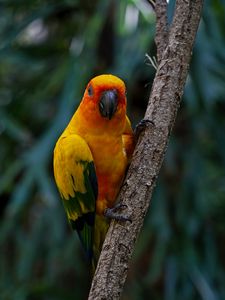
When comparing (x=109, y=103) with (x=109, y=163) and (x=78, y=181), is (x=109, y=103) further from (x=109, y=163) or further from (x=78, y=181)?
(x=78, y=181)

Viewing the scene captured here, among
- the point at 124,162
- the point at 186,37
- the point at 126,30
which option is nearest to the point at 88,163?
the point at 124,162

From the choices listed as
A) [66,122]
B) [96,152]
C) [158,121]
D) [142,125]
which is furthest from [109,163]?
[66,122]

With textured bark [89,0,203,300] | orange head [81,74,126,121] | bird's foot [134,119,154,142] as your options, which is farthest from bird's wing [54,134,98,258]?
textured bark [89,0,203,300]

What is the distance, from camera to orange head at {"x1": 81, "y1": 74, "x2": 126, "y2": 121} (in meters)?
2.34

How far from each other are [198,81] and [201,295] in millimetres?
1196

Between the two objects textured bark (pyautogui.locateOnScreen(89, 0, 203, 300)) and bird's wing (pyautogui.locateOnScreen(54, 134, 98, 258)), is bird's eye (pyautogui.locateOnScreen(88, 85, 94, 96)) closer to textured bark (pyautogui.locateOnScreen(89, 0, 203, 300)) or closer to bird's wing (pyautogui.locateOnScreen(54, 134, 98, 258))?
bird's wing (pyautogui.locateOnScreen(54, 134, 98, 258))

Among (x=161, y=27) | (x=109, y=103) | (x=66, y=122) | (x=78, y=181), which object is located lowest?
(x=78, y=181)

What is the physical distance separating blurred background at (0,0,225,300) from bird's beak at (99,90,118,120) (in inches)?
42.6

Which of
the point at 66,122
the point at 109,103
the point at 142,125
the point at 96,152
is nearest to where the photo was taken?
the point at 142,125

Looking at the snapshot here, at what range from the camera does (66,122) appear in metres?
3.68

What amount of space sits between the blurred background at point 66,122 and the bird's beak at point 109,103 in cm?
108

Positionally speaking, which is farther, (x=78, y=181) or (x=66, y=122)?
(x=66, y=122)

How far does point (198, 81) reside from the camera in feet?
11.7

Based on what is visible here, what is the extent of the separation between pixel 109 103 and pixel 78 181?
0.35m
